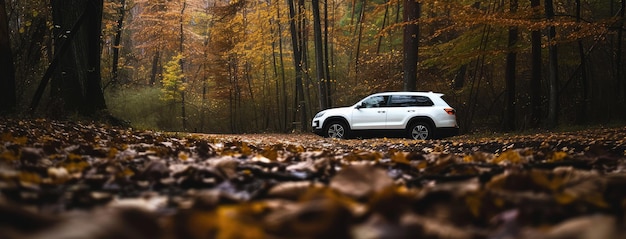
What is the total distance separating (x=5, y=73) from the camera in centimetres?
823

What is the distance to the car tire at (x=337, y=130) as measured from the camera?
1466 centimetres

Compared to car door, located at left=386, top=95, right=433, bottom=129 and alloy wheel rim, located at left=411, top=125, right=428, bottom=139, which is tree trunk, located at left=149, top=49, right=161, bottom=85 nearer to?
car door, located at left=386, top=95, right=433, bottom=129

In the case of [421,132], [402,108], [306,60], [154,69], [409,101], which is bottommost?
[421,132]

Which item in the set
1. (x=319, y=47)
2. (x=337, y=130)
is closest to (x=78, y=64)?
(x=337, y=130)

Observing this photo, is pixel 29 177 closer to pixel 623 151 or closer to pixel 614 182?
pixel 614 182

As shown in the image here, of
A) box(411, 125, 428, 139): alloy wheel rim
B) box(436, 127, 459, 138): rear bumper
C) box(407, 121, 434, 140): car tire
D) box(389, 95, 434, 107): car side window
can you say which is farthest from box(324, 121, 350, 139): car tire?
box(436, 127, 459, 138): rear bumper

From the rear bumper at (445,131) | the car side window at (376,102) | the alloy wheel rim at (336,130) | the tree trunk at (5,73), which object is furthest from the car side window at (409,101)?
the tree trunk at (5,73)

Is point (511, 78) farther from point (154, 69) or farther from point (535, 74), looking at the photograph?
point (154, 69)

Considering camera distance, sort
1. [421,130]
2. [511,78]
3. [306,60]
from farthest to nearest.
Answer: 1. [306,60]
2. [511,78]
3. [421,130]

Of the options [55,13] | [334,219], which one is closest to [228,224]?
[334,219]

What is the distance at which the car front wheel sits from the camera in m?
13.7

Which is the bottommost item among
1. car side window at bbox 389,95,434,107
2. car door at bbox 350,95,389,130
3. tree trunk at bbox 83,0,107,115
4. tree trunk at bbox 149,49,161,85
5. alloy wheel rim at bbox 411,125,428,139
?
alloy wheel rim at bbox 411,125,428,139

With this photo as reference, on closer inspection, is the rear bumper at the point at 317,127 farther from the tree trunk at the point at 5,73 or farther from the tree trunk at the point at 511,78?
the tree trunk at the point at 5,73

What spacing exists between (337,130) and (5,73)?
8953 millimetres
